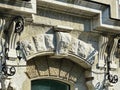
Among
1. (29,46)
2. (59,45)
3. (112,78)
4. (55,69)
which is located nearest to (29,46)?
(29,46)

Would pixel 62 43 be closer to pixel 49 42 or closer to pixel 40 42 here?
pixel 49 42

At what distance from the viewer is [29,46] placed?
8703 mm

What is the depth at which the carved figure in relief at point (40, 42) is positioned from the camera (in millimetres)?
8820

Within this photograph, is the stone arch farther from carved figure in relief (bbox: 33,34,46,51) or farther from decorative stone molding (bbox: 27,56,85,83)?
carved figure in relief (bbox: 33,34,46,51)

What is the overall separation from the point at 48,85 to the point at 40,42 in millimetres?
1096

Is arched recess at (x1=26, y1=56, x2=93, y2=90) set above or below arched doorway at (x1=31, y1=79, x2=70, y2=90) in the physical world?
above

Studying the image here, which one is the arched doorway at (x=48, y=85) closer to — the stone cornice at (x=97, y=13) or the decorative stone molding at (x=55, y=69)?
the decorative stone molding at (x=55, y=69)

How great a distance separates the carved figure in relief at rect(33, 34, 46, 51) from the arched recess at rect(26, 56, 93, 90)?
313 mm

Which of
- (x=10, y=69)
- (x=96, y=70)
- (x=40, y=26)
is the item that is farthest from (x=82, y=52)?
(x=10, y=69)

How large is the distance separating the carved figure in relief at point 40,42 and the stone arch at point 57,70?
0.32 metres

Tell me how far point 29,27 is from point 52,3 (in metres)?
0.72

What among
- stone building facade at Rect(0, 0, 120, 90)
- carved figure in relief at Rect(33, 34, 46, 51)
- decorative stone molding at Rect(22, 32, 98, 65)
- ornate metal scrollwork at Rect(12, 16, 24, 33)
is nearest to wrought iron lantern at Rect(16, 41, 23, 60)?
stone building facade at Rect(0, 0, 120, 90)

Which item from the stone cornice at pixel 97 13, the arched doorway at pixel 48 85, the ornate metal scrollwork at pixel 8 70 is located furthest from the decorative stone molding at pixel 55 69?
the stone cornice at pixel 97 13

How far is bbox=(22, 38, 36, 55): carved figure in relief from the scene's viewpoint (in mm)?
8657
